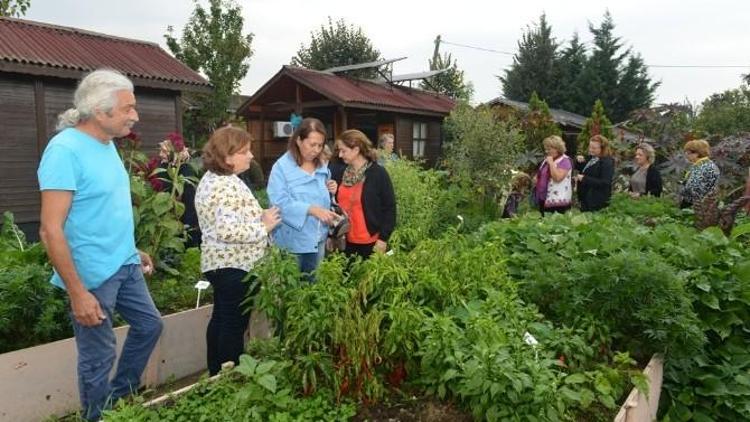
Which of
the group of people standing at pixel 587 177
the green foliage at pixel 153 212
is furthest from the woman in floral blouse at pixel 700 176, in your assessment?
the green foliage at pixel 153 212

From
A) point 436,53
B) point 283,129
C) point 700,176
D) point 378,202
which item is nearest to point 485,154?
point 700,176

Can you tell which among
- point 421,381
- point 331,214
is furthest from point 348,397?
point 331,214

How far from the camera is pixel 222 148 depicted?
9.94 feet

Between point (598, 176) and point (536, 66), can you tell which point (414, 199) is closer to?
point (598, 176)

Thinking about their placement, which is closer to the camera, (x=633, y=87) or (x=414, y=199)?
(x=414, y=199)

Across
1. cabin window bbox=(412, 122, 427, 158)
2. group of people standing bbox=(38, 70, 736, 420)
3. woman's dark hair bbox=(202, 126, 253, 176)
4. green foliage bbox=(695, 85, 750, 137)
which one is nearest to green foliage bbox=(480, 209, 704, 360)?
group of people standing bbox=(38, 70, 736, 420)

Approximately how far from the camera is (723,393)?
123 inches

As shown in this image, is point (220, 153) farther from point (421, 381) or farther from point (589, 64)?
point (589, 64)

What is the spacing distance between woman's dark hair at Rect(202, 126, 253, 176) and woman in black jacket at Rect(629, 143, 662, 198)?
5.77 meters

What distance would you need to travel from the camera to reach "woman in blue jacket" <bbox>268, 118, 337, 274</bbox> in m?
3.80

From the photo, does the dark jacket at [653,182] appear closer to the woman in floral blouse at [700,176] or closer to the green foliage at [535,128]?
the woman in floral blouse at [700,176]

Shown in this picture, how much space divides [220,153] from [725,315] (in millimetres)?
2940

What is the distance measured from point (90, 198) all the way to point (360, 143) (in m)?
2.21

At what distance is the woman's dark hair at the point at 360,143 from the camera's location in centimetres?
429
